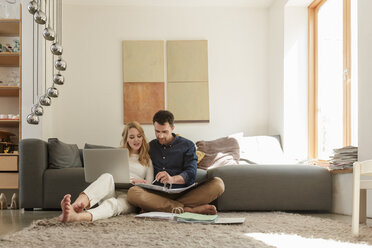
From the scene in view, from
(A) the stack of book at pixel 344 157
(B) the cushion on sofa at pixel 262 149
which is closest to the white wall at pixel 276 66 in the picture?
(B) the cushion on sofa at pixel 262 149

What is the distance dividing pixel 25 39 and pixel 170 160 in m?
3.00

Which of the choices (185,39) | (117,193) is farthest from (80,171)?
(185,39)

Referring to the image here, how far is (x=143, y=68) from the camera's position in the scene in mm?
6633

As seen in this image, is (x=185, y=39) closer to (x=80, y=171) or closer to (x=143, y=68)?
(x=143, y=68)

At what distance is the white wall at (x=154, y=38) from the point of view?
259 inches

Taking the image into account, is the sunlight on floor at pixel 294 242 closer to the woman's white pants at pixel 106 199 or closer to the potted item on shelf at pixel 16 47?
the woman's white pants at pixel 106 199

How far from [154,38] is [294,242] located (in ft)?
14.8

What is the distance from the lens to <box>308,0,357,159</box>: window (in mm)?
4941

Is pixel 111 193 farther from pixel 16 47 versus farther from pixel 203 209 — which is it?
pixel 16 47

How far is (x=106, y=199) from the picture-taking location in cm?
383

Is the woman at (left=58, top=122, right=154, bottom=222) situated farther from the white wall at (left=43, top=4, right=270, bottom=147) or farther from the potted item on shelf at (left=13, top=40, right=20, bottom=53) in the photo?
the potted item on shelf at (left=13, top=40, right=20, bottom=53)

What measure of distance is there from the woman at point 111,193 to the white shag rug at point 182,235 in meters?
0.07

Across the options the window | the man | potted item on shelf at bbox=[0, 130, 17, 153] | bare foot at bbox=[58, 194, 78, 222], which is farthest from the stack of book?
potted item on shelf at bbox=[0, 130, 17, 153]

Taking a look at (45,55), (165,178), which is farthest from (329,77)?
(45,55)
